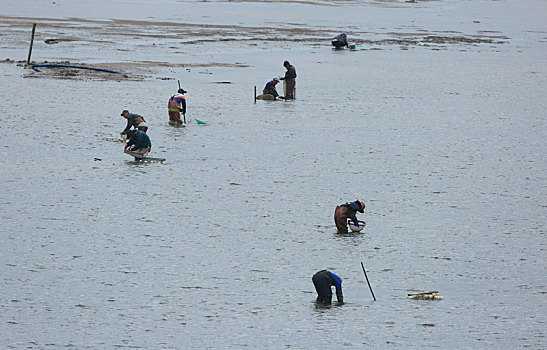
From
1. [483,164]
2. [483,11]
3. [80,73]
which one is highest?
[483,11]

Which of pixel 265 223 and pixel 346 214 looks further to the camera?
pixel 265 223

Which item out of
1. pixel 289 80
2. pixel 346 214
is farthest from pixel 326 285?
pixel 289 80

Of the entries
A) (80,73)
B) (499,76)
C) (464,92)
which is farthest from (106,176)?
(499,76)

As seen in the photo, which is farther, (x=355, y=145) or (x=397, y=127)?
(x=397, y=127)

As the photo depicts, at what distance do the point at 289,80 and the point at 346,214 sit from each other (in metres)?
21.5

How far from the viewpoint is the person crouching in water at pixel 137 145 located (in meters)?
28.8

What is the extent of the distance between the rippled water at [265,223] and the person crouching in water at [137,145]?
47 cm

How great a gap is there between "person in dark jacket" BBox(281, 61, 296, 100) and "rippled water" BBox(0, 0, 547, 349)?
37.0 inches

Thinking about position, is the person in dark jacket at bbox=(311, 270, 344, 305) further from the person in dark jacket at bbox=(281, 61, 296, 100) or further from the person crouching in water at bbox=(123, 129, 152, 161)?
the person in dark jacket at bbox=(281, 61, 296, 100)

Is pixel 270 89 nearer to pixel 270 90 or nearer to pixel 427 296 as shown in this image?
pixel 270 90

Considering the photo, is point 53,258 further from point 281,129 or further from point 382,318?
point 281,129

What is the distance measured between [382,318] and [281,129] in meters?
19.7

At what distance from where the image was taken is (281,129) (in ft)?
117

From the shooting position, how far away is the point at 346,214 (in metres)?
21.8
